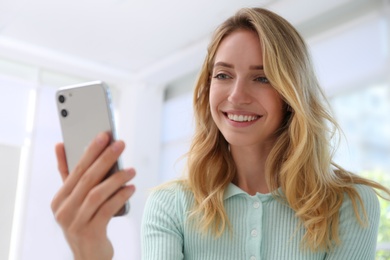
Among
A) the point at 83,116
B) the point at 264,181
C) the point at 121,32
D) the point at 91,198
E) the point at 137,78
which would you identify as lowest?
the point at 264,181

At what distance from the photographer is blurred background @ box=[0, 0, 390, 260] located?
299cm

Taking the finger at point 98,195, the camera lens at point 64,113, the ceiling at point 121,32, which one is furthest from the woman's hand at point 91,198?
the ceiling at point 121,32

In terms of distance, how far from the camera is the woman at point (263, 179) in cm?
132

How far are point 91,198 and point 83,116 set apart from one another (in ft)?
0.59

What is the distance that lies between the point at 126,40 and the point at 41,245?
1.51m

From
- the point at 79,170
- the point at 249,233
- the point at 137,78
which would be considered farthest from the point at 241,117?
the point at 137,78

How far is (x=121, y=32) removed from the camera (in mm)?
3322

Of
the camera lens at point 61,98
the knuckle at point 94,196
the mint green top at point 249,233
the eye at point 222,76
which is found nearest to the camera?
the knuckle at point 94,196

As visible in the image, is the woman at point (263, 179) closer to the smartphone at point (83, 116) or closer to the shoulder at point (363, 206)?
the shoulder at point (363, 206)

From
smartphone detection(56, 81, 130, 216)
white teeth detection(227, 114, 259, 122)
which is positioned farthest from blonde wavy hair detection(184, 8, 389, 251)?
smartphone detection(56, 81, 130, 216)

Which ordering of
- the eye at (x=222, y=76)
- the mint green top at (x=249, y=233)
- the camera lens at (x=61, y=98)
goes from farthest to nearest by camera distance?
1. the eye at (x=222, y=76)
2. the mint green top at (x=249, y=233)
3. the camera lens at (x=61, y=98)

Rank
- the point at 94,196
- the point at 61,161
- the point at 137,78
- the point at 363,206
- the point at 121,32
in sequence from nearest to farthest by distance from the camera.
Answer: the point at 94,196 < the point at 61,161 < the point at 363,206 < the point at 121,32 < the point at 137,78

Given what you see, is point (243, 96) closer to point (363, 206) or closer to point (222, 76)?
point (222, 76)

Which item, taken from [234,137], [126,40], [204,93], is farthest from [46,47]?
[234,137]
